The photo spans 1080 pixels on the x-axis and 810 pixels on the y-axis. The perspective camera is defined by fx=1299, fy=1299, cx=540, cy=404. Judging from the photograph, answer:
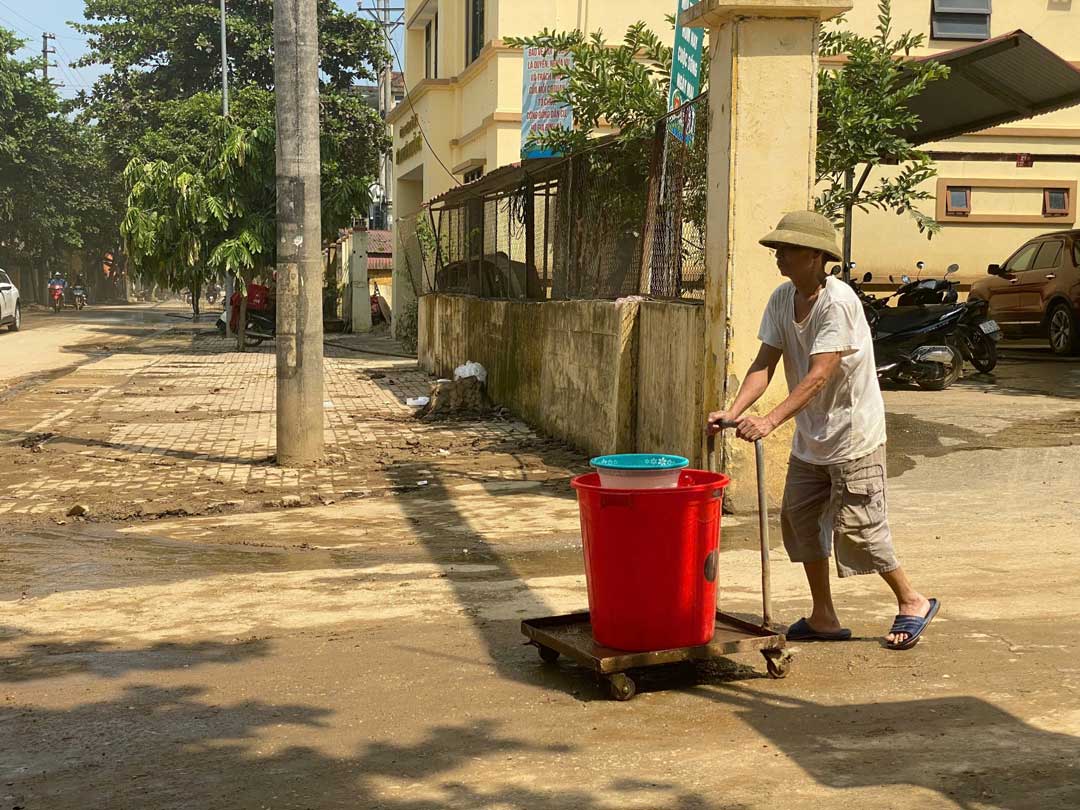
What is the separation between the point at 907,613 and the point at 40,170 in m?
50.0

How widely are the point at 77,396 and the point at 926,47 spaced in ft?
48.0

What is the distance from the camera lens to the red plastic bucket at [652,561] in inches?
178

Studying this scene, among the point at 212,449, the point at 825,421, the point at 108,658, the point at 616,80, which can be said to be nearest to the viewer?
the point at 825,421

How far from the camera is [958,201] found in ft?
72.7

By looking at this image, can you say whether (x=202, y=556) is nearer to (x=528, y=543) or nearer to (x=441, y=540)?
(x=441, y=540)

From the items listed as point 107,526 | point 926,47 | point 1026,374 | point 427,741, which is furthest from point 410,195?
point 427,741

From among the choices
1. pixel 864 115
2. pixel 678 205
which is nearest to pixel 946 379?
pixel 864 115

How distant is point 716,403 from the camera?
26.1ft

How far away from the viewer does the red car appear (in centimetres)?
1688

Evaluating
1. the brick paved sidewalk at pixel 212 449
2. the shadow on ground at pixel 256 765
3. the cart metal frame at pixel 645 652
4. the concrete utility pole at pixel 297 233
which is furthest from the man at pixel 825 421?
the concrete utility pole at pixel 297 233

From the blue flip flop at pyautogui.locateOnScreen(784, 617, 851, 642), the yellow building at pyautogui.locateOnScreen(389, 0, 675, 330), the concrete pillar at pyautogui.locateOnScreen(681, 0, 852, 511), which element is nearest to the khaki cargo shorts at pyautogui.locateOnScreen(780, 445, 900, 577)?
the blue flip flop at pyautogui.locateOnScreen(784, 617, 851, 642)

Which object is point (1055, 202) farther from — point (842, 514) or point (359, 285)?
point (842, 514)

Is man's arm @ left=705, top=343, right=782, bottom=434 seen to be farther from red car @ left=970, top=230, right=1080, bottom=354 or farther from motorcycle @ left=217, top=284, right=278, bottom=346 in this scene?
motorcycle @ left=217, top=284, right=278, bottom=346

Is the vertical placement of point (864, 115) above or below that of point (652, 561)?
above
